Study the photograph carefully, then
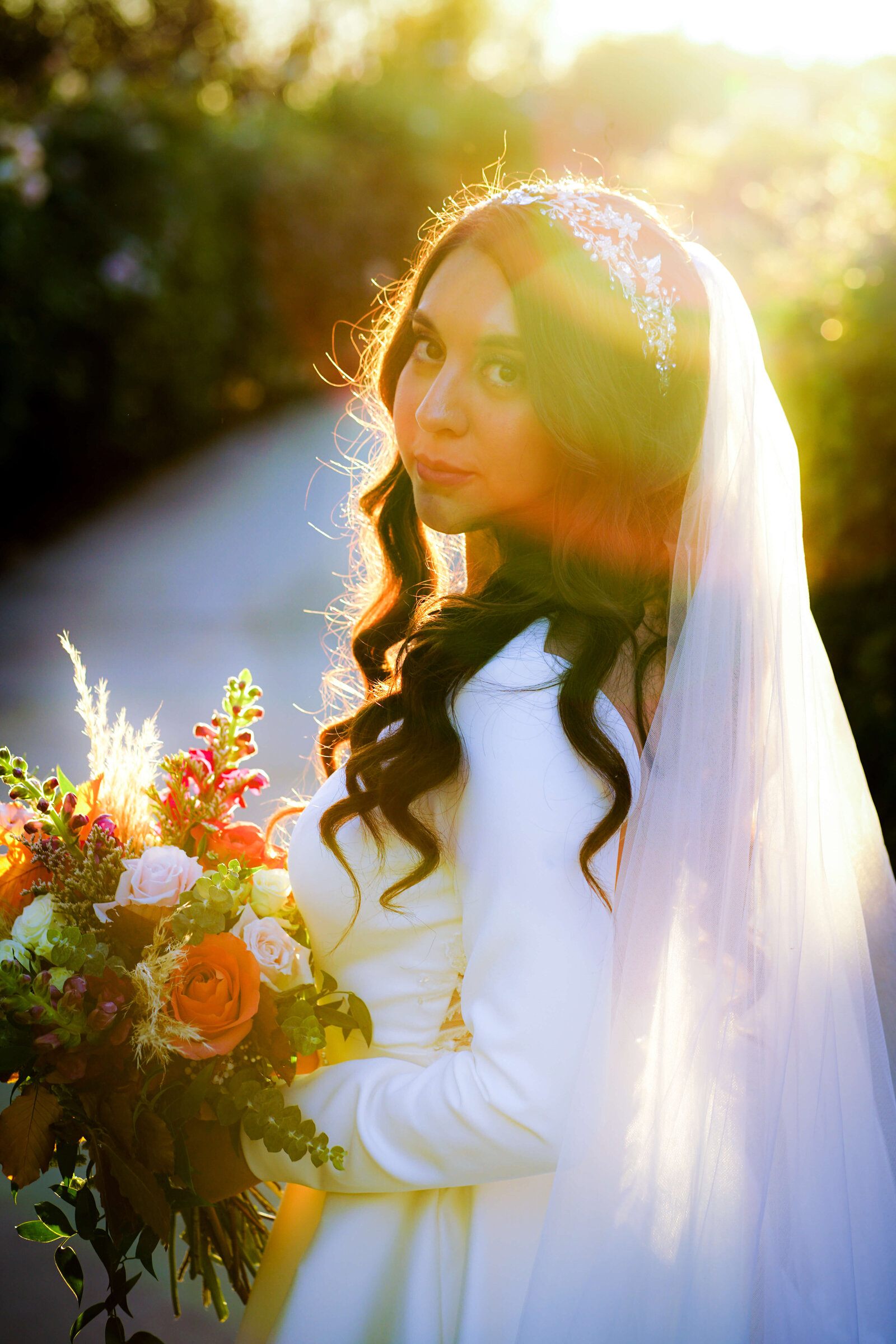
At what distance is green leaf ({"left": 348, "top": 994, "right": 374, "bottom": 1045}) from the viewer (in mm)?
1694

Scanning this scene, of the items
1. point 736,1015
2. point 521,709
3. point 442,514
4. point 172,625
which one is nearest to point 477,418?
point 442,514

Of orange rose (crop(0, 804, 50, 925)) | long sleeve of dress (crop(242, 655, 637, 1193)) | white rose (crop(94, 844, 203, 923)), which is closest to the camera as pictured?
long sleeve of dress (crop(242, 655, 637, 1193))

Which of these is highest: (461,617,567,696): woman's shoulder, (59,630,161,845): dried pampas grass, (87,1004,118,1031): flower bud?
(461,617,567,696): woman's shoulder

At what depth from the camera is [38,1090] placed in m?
1.59

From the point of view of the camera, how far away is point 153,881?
65.9 inches

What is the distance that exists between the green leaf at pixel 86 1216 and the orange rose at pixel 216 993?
0.26 m

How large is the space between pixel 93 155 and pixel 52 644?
639 centimetres

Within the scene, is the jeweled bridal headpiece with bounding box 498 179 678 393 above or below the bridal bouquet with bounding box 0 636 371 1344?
above

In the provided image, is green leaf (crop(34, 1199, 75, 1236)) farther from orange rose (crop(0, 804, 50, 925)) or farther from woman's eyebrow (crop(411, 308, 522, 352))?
woman's eyebrow (crop(411, 308, 522, 352))

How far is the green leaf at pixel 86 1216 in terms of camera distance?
160cm

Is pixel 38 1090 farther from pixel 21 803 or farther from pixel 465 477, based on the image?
pixel 465 477

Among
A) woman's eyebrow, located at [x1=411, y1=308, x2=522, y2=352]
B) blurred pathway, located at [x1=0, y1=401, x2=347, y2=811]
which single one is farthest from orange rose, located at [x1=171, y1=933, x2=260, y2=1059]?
blurred pathway, located at [x1=0, y1=401, x2=347, y2=811]

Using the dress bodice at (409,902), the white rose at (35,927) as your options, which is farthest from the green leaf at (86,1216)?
the dress bodice at (409,902)

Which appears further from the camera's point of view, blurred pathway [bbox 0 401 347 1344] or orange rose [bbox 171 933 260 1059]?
blurred pathway [bbox 0 401 347 1344]
